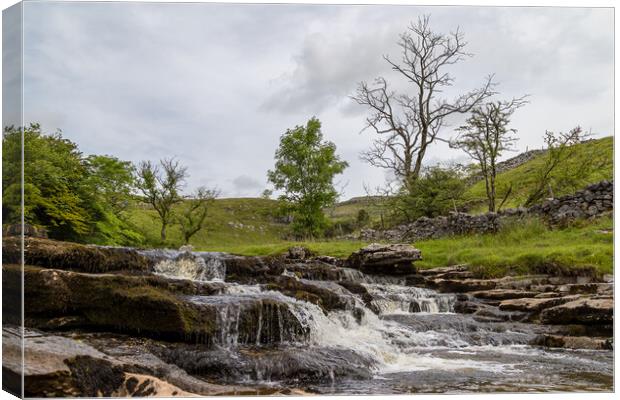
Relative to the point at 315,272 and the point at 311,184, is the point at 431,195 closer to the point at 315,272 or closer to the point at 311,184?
the point at 311,184

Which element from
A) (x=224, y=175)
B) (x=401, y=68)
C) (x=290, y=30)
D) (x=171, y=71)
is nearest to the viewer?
(x=290, y=30)

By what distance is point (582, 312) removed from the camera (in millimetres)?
10008

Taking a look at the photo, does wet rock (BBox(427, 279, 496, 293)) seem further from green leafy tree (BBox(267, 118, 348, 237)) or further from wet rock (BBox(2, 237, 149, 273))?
green leafy tree (BBox(267, 118, 348, 237))

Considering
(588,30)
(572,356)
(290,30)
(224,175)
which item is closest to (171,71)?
(290,30)

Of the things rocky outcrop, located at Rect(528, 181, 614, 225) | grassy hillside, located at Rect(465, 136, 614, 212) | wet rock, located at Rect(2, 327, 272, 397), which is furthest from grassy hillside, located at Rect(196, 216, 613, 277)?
wet rock, located at Rect(2, 327, 272, 397)

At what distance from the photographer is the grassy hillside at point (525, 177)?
1786 cm

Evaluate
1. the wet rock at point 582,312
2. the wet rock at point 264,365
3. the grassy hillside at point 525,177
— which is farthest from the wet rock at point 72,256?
the grassy hillside at point 525,177

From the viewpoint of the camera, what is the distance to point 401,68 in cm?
2002

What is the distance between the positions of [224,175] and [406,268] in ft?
17.3

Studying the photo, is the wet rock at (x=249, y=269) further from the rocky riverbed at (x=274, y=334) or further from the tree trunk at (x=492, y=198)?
the tree trunk at (x=492, y=198)

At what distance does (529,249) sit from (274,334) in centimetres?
851

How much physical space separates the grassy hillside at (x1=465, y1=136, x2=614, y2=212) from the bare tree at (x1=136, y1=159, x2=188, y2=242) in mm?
11109

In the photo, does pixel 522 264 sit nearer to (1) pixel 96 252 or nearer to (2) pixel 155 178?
(1) pixel 96 252

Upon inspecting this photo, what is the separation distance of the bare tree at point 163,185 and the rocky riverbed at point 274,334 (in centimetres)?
770
